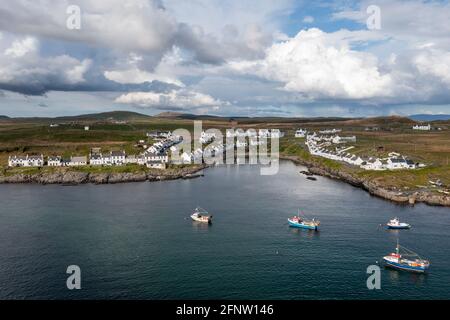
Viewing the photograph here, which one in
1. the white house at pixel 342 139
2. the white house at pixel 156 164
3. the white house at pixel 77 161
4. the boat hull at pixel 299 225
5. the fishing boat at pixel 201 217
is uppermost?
the white house at pixel 342 139

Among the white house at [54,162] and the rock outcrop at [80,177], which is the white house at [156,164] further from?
the white house at [54,162]

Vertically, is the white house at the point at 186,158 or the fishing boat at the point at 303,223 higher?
the white house at the point at 186,158

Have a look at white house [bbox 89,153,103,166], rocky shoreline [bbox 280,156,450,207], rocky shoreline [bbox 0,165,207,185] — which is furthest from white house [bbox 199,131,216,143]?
rocky shoreline [bbox 280,156,450,207]

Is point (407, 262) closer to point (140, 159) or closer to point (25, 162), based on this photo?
point (140, 159)

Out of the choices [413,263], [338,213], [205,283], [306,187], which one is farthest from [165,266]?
[306,187]

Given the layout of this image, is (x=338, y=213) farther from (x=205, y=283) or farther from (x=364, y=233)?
(x=205, y=283)

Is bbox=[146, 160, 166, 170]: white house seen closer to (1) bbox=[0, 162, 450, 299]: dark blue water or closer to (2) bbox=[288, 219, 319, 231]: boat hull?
(1) bbox=[0, 162, 450, 299]: dark blue water

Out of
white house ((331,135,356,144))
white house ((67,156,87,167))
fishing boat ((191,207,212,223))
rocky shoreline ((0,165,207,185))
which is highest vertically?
white house ((331,135,356,144))

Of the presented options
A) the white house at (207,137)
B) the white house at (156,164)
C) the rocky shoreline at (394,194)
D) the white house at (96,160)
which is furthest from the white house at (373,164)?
the white house at (207,137)
